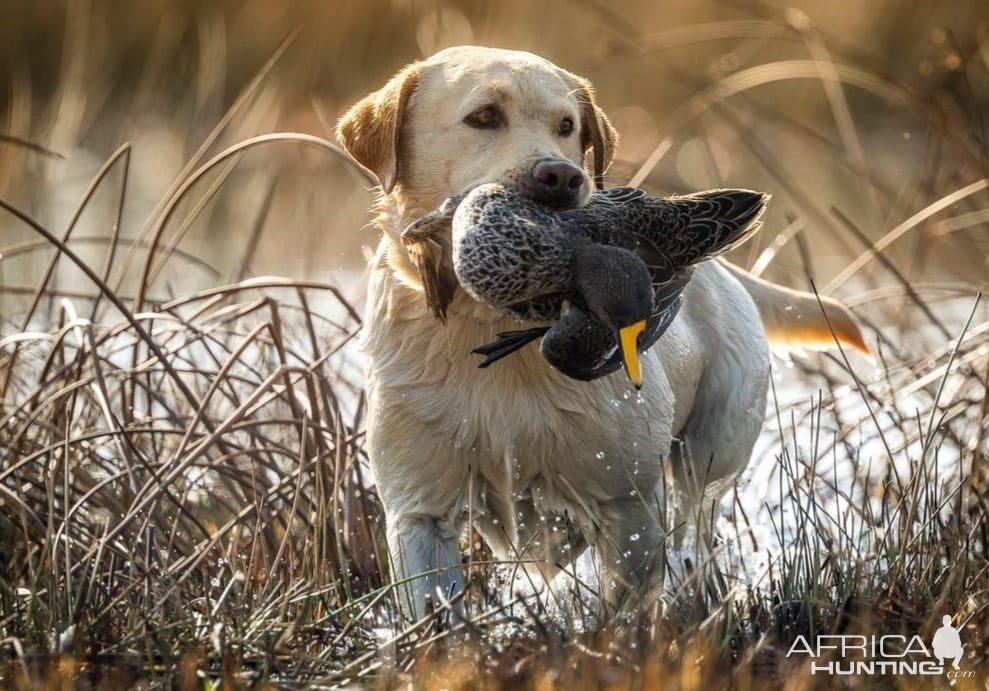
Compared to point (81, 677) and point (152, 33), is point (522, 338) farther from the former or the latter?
point (152, 33)

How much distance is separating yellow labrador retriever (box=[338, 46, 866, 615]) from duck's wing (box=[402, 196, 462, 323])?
0.26 feet

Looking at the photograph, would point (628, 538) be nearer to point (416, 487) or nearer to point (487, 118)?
point (416, 487)

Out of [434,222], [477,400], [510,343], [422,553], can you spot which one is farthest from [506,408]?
[434,222]

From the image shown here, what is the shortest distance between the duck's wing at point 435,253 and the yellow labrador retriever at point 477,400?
0.26ft

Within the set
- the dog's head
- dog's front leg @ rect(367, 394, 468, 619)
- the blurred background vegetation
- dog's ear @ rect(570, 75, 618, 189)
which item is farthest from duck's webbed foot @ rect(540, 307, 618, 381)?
the blurred background vegetation

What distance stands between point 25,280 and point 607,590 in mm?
5014

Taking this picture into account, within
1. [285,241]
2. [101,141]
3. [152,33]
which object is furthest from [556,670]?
[152,33]

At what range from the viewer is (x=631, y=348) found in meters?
3.51

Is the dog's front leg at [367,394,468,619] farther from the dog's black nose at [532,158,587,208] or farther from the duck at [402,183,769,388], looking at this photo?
the dog's black nose at [532,158,587,208]

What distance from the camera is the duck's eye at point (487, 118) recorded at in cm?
403

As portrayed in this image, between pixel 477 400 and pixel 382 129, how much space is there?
2.64 ft

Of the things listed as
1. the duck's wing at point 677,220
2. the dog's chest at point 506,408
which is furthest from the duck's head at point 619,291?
the dog's chest at point 506,408

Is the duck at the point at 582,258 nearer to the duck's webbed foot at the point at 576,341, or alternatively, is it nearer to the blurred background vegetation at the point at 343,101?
the duck's webbed foot at the point at 576,341

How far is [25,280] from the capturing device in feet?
26.7
